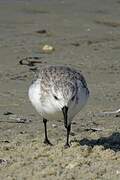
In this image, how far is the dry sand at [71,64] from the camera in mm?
6723

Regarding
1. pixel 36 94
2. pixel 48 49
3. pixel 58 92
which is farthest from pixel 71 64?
pixel 58 92

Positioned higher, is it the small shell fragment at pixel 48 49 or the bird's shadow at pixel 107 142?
the bird's shadow at pixel 107 142

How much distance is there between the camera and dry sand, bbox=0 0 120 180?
672 cm

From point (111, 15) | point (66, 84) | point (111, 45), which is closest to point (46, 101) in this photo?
point (66, 84)

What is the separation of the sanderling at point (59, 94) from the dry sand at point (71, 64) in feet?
1.54

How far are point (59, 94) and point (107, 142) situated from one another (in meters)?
1.38

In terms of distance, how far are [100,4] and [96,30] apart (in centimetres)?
318

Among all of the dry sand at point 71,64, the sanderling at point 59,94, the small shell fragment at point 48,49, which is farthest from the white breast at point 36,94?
the small shell fragment at point 48,49

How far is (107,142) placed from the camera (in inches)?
309

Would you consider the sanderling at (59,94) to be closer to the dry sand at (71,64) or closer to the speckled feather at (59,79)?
the speckled feather at (59,79)

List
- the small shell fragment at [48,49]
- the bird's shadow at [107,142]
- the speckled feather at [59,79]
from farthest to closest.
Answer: the small shell fragment at [48,49]
the bird's shadow at [107,142]
the speckled feather at [59,79]

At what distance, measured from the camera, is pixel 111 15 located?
1756 cm

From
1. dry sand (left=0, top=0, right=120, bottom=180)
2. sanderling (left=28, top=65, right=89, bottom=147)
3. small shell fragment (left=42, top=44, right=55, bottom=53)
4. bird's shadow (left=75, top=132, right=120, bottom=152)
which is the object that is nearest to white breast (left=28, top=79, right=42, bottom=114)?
sanderling (left=28, top=65, right=89, bottom=147)

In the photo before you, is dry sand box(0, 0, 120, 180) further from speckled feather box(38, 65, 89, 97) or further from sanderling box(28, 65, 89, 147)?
speckled feather box(38, 65, 89, 97)
